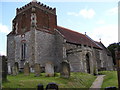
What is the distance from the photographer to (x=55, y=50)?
26.1 metres

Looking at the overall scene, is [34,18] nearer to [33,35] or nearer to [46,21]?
[46,21]

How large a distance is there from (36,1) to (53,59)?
9.70 metres

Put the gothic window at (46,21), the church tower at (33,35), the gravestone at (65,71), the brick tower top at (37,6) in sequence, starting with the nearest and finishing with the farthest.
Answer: the gravestone at (65,71), the church tower at (33,35), the brick tower top at (37,6), the gothic window at (46,21)

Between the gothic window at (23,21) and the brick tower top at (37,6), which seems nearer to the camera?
the brick tower top at (37,6)

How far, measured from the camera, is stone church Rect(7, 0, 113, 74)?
77.7 ft

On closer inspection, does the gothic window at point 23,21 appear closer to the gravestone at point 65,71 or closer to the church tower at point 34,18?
the church tower at point 34,18

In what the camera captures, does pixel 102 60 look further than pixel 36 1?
Yes

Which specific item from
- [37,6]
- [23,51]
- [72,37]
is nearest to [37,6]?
[37,6]

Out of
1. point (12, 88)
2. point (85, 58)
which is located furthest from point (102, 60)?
point (12, 88)

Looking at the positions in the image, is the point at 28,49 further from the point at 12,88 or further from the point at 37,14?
the point at 12,88

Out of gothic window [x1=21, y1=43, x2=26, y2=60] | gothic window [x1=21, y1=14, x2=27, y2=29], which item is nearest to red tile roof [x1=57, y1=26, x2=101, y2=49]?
gothic window [x1=21, y1=14, x2=27, y2=29]

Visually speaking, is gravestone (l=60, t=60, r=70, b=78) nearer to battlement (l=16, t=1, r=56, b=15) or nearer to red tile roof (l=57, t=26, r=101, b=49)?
red tile roof (l=57, t=26, r=101, b=49)

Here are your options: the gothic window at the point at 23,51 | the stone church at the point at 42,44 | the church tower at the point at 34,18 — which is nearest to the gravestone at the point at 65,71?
the stone church at the point at 42,44

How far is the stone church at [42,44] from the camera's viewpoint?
23672mm
